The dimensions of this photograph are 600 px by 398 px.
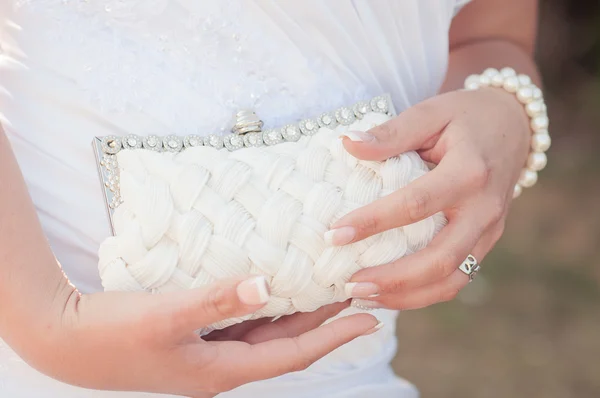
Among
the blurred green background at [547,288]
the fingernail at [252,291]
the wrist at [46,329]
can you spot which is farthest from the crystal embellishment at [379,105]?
the blurred green background at [547,288]

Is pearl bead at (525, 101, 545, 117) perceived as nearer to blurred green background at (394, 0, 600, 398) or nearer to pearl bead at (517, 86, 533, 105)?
pearl bead at (517, 86, 533, 105)

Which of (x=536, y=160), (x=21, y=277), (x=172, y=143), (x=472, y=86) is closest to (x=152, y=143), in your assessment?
(x=172, y=143)

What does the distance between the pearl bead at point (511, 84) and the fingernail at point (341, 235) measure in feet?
1.70

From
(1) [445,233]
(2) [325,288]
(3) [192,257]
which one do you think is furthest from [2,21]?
(1) [445,233]

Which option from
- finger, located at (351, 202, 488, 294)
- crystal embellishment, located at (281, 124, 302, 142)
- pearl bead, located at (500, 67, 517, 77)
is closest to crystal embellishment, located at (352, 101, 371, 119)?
crystal embellishment, located at (281, 124, 302, 142)

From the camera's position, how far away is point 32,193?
112 cm

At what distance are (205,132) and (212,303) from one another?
14.4 inches

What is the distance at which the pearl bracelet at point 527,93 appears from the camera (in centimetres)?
133

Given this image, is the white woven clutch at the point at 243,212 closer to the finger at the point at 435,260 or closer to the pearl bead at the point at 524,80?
the finger at the point at 435,260

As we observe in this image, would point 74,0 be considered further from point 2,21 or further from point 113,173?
point 113,173

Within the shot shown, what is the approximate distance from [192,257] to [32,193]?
31 centimetres

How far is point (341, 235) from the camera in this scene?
0.98 metres

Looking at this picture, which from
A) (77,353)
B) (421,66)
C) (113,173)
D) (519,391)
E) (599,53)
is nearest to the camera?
(77,353)

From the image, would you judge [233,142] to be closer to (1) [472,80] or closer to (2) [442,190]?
(2) [442,190]
